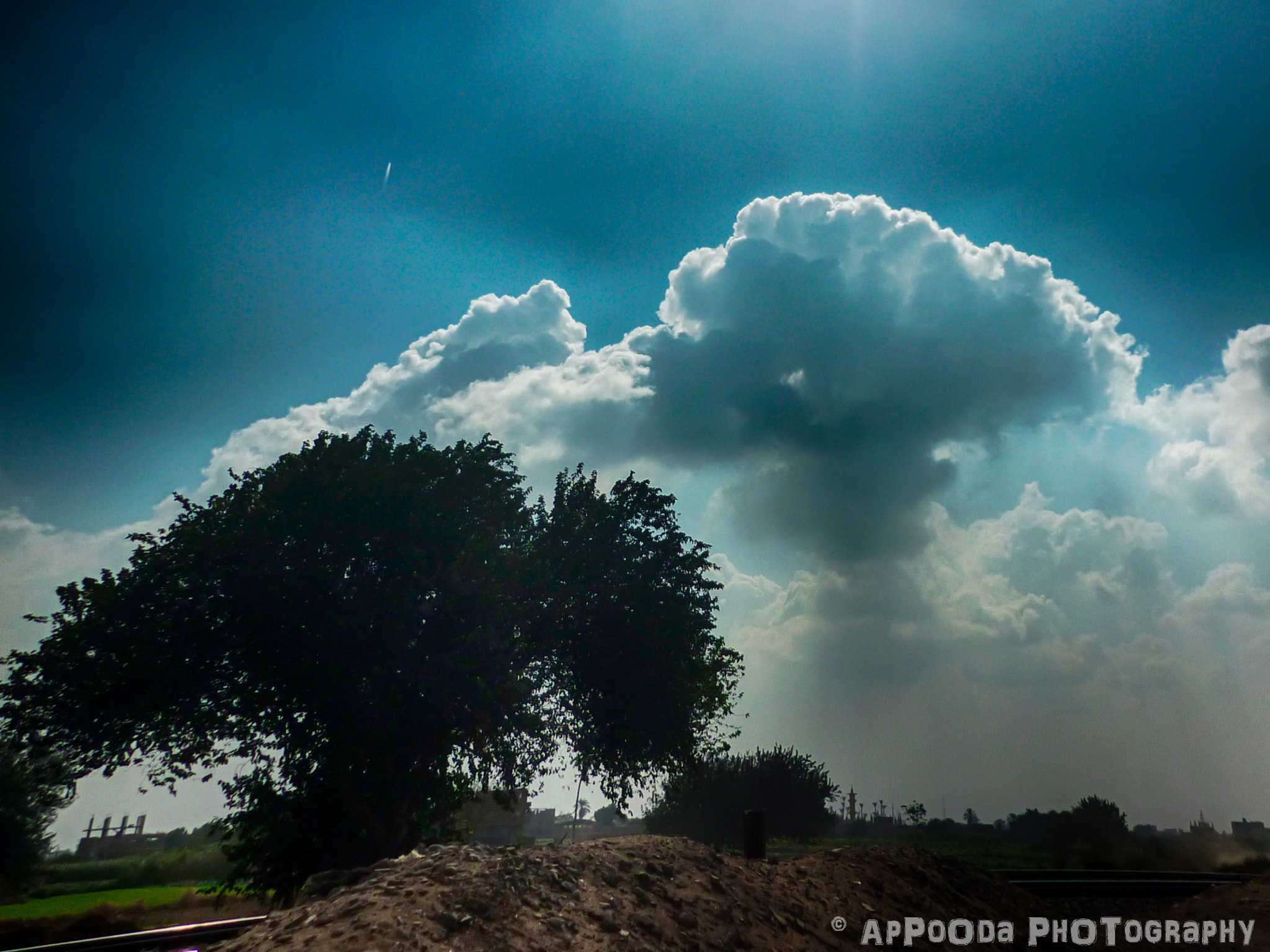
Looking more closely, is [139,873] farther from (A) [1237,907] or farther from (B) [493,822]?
(B) [493,822]

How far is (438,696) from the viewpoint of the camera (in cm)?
2267

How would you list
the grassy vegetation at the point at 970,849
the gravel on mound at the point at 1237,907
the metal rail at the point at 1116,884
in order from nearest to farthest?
the gravel on mound at the point at 1237,907
the metal rail at the point at 1116,884
the grassy vegetation at the point at 970,849

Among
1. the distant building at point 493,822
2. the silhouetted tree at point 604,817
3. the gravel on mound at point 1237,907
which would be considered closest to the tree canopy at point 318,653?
the gravel on mound at point 1237,907

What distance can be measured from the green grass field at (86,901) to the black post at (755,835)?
893 inches

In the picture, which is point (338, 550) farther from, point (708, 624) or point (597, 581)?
point (708, 624)

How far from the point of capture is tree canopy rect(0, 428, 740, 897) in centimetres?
2288

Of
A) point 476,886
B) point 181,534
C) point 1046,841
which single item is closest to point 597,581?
point 181,534

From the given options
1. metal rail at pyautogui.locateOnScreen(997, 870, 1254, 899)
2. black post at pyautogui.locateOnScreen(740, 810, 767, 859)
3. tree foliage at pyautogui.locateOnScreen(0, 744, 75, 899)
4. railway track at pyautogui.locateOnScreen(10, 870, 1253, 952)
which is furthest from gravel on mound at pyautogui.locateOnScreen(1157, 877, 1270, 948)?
tree foliage at pyautogui.locateOnScreen(0, 744, 75, 899)

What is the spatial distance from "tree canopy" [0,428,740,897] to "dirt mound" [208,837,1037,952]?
11032 millimetres

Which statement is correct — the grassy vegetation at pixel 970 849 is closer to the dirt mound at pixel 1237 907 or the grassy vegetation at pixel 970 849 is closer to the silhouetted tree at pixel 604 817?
the dirt mound at pixel 1237 907

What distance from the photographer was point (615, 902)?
35.4ft

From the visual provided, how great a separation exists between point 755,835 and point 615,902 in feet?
24.2

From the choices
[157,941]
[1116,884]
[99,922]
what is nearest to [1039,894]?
[1116,884]

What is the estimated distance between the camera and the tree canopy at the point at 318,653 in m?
22.9
